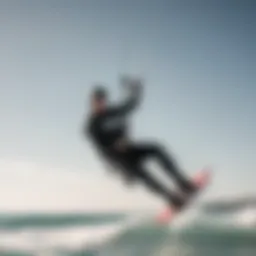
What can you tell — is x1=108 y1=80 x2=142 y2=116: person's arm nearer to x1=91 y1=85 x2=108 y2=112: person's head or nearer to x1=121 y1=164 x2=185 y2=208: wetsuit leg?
x1=91 y1=85 x2=108 y2=112: person's head

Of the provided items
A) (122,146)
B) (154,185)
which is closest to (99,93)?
(122,146)

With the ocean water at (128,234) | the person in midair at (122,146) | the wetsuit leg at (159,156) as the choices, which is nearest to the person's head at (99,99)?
the person in midair at (122,146)

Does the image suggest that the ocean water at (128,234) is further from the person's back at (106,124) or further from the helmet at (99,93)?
the helmet at (99,93)

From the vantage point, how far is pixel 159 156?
4.82 ft

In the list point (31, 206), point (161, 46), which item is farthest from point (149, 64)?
point (31, 206)

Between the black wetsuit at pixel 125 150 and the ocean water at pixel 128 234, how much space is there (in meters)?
0.13

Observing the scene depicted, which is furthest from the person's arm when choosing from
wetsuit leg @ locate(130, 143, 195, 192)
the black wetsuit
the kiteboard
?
the kiteboard

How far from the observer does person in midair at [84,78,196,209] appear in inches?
57.7

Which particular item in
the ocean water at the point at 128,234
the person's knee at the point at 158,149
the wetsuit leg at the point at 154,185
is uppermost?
the person's knee at the point at 158,149

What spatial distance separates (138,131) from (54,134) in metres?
0.27

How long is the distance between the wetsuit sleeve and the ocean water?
0.32m

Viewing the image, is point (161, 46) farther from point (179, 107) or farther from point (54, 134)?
point (54, 134)

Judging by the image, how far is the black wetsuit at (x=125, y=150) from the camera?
1466mm

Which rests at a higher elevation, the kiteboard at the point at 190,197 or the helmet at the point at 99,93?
the helmet at the point at 99,93
